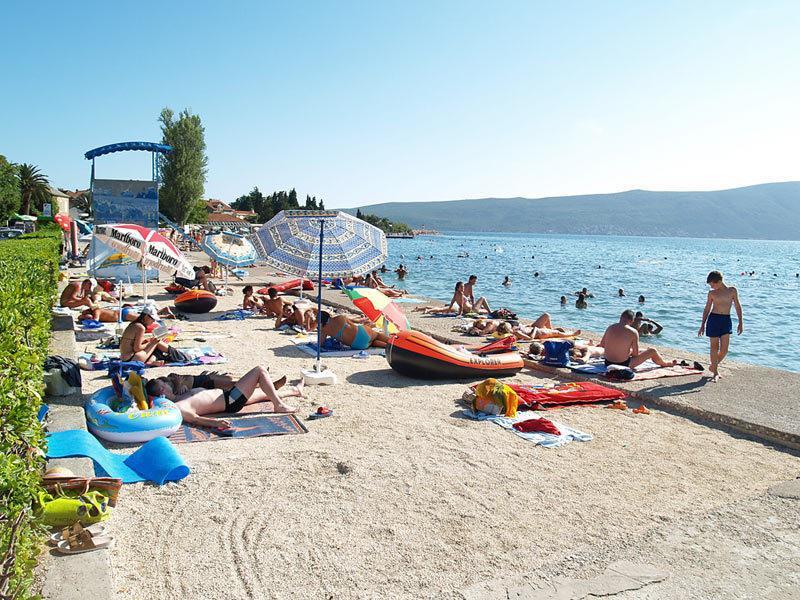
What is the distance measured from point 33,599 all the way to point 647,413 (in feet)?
23.4

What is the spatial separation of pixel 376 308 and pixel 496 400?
313 centimetres

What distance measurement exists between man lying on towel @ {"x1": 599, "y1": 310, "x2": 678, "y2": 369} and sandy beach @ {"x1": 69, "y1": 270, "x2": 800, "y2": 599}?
8.42ft

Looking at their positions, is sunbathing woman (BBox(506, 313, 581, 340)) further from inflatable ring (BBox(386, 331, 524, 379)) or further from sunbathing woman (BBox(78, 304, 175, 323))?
sunbathing woman (BBox(78, 304, 175, 323))

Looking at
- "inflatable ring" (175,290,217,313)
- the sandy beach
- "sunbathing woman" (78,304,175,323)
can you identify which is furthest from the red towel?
"inflatable ring" (175,290,217,313)

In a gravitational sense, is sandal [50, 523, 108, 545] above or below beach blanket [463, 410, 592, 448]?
above

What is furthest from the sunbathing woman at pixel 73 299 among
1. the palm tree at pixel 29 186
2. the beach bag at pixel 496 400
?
the palm tree at pixel 29 186

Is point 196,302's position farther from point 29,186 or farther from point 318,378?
point 29,186

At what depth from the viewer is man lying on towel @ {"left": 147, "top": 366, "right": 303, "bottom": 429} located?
265 inches

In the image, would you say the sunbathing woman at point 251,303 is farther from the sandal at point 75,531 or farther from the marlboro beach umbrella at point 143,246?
the sandal at point 75,531

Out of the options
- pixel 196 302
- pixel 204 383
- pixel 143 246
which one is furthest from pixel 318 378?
pixel 196 302

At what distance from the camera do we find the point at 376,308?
1009 centimetres

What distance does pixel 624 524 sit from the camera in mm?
4824

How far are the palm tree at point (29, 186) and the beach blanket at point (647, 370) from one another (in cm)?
6923

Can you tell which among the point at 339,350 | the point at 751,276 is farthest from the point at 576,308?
the point at 751,276
